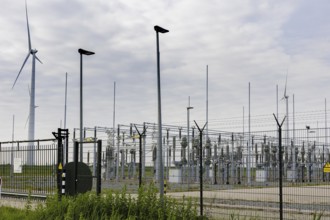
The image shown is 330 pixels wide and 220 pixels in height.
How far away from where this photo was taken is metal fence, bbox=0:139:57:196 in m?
18.8

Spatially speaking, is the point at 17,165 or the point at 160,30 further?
the point at 17,165

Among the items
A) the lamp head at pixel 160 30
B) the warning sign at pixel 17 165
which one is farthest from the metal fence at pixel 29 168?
the lamp head at pixel 160 30

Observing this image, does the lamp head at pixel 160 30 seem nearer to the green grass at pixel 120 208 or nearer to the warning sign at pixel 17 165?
the green grass at pixel 120 208

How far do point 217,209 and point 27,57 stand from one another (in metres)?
27.0

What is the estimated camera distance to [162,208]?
10.2 metres

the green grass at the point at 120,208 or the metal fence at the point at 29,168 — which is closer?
the green grass at the point at 120,208

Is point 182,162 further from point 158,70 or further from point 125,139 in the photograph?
point 158,70

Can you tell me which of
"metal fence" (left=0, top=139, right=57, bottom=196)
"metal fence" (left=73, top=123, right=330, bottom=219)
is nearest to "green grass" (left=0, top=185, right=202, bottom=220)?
"metal fence" (left=73, top=123, right=330, bottom=219)

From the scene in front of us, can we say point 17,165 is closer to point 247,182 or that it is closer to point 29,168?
point 29,168

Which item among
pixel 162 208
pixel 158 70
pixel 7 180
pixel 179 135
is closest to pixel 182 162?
pixel 179 135

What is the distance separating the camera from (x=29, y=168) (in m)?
20.4

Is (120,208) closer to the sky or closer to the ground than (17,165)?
closer to the ground

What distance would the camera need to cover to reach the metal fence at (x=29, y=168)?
18.8 m

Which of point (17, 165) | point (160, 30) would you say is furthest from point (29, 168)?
point (160, 30)
